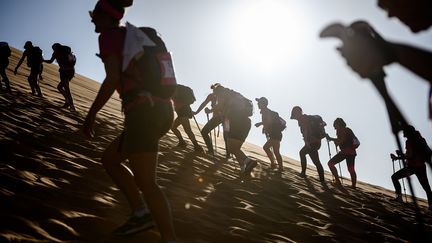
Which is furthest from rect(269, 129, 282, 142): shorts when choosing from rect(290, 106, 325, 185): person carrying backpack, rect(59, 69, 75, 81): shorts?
rect(59, 69, 75, 81): shorts

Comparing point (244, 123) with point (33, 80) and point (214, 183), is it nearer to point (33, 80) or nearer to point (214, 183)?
point (214, 183)

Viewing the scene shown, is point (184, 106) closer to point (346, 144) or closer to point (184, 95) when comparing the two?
point (184, 95)

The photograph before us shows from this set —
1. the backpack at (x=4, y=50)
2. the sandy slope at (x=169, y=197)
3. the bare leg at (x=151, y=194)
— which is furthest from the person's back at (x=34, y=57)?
the bare leg at (x=151, y=194)

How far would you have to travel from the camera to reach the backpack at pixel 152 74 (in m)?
2.58

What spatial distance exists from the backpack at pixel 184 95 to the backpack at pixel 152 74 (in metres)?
6.30

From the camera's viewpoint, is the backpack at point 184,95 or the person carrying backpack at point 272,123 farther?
the person carrying backpack at point 272,123

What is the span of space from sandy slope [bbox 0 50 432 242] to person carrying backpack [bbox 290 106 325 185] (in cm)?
203

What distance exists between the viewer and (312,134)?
9.70 metres

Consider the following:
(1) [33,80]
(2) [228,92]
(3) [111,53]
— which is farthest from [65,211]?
(1) [33,80]

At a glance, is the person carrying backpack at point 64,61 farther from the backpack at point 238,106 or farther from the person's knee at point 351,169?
the person's knee at point 351,169

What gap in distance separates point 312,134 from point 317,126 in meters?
0.29

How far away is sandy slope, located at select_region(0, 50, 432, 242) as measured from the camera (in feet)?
9.37

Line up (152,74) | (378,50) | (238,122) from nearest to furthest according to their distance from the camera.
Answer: (378,50) → (152,74) → (238,122)

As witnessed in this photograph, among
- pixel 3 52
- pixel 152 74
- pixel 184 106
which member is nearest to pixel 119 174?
pixel 152 74
